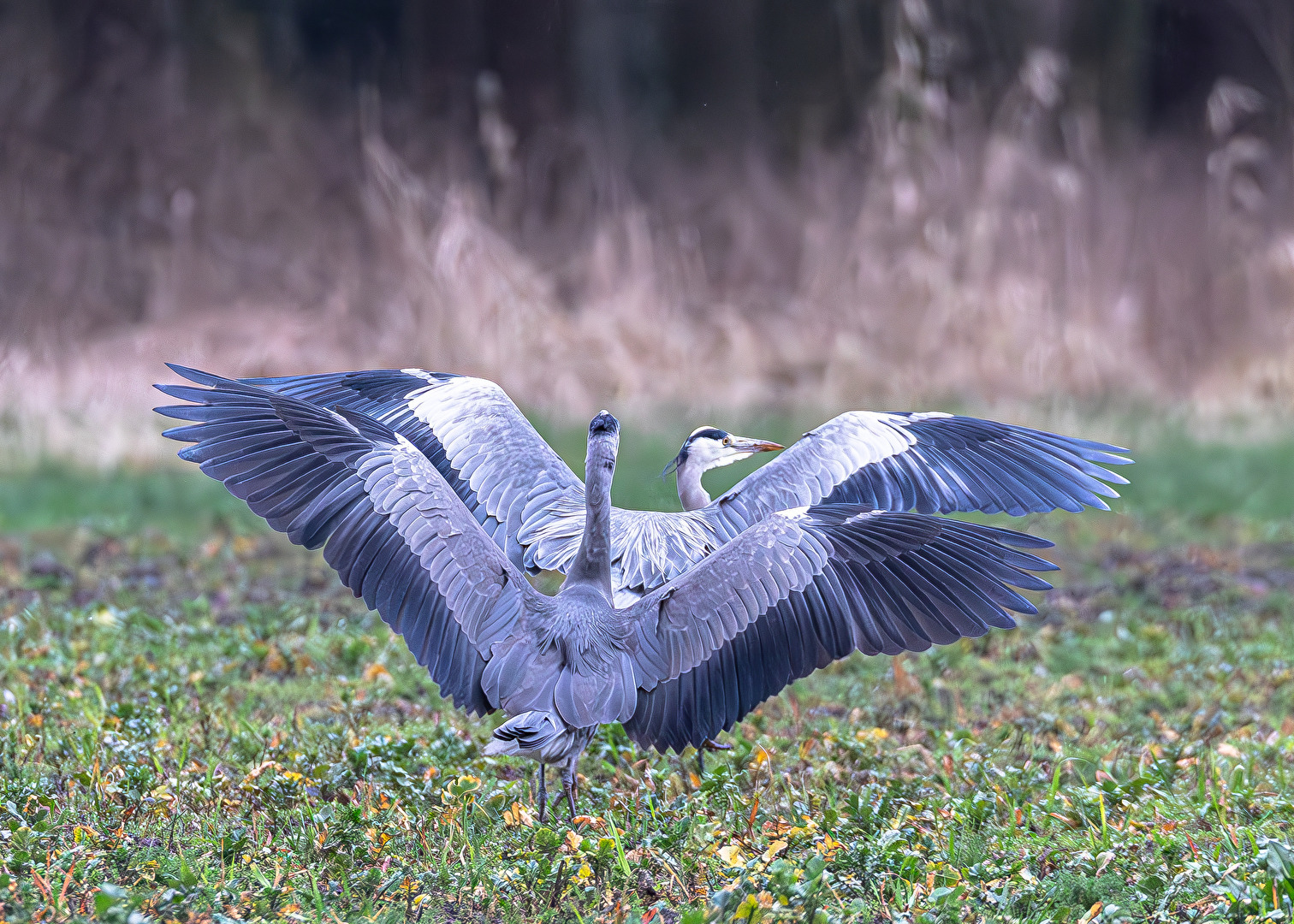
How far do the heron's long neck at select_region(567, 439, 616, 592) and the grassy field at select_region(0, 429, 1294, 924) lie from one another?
616 millimetres

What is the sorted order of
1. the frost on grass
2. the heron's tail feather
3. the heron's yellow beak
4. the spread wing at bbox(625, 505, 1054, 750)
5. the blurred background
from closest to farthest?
the frost on grass
the heron's tail feather
the spread wing at bbox(625, 505, 1054, 750)
the heron's yellow beak
the blurred background

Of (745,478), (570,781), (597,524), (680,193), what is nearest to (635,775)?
(570,781)

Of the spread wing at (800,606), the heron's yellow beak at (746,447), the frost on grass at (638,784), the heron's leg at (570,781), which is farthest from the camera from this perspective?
the heron's yellow beak at (746,447)

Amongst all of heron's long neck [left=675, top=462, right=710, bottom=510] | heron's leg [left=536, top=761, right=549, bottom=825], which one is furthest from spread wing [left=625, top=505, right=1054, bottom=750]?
heron's long neck [left=675, top=462, right=710, bottom=510]

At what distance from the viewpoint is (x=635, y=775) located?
4.20 m

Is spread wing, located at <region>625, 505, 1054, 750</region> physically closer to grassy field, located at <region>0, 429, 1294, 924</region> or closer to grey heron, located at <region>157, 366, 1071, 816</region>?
grey heron, located at <region>157, 366, 1071, 816</region>

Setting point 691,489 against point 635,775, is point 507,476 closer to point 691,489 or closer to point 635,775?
point 691,489

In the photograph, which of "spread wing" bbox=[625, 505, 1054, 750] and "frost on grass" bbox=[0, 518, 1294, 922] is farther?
"spread wing" bbox=[625, 505, 1054, 750]

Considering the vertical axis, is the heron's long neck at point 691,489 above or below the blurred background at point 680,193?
below

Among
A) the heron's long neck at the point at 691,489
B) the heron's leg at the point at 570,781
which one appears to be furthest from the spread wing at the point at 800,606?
the heron's long neck at the point at 691,489

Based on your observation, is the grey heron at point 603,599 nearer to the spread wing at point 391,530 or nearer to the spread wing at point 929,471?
the spread wing at point 391,530

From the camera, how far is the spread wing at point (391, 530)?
144 inches

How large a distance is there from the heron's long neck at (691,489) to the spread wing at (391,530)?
5.13ft

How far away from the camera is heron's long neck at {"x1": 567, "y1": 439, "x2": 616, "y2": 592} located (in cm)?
375
